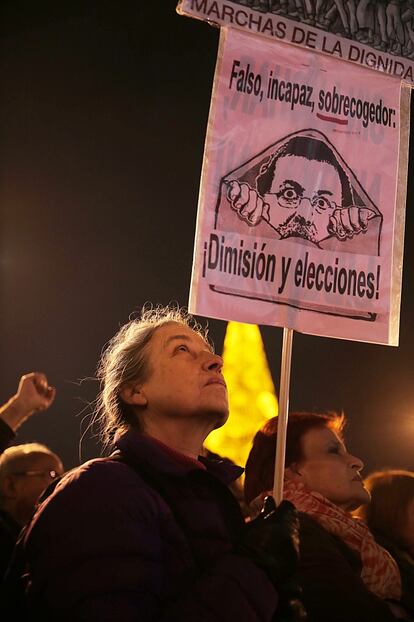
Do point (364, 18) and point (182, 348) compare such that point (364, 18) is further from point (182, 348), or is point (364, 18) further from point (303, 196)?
point (182, 348)

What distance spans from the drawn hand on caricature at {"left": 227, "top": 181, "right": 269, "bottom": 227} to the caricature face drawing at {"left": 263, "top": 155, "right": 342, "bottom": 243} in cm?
2

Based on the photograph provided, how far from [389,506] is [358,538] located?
582 mm

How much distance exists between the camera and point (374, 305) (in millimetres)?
2568

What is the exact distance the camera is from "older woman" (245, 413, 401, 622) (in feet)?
6.50

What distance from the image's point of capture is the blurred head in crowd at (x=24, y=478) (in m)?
2.94

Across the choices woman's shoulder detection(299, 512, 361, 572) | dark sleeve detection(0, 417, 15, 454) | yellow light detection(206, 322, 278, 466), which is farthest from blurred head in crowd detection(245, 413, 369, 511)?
yellow light detection(206, 322, 278, 466)

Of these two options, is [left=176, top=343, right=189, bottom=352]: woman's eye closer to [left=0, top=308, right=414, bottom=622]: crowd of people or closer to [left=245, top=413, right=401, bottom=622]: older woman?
[left=0, top=308, right=414, bottom=622]: crowd of people

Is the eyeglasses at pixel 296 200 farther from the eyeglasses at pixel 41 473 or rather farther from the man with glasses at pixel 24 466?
the eyeglasses at pixel 41 473

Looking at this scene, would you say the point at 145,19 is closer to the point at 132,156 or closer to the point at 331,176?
the point at 132,156

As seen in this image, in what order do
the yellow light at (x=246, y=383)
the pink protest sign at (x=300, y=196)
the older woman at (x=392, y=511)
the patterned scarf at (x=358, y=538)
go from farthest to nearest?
the yellow light at (x=246, y=383) → the older woman at (x=392, y=511) → the pink protest sign at (x=300, y=196) → the patterned scarf at (x=358, y=538)

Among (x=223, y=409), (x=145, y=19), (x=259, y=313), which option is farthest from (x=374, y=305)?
(x=145, y=19)

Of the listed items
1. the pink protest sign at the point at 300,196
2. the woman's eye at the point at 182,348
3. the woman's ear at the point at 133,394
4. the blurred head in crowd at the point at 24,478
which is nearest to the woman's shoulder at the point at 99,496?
the woman's ear at the point at 133,394

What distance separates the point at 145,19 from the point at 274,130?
6.03 m

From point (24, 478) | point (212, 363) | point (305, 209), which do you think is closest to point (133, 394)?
point (212, 363)
